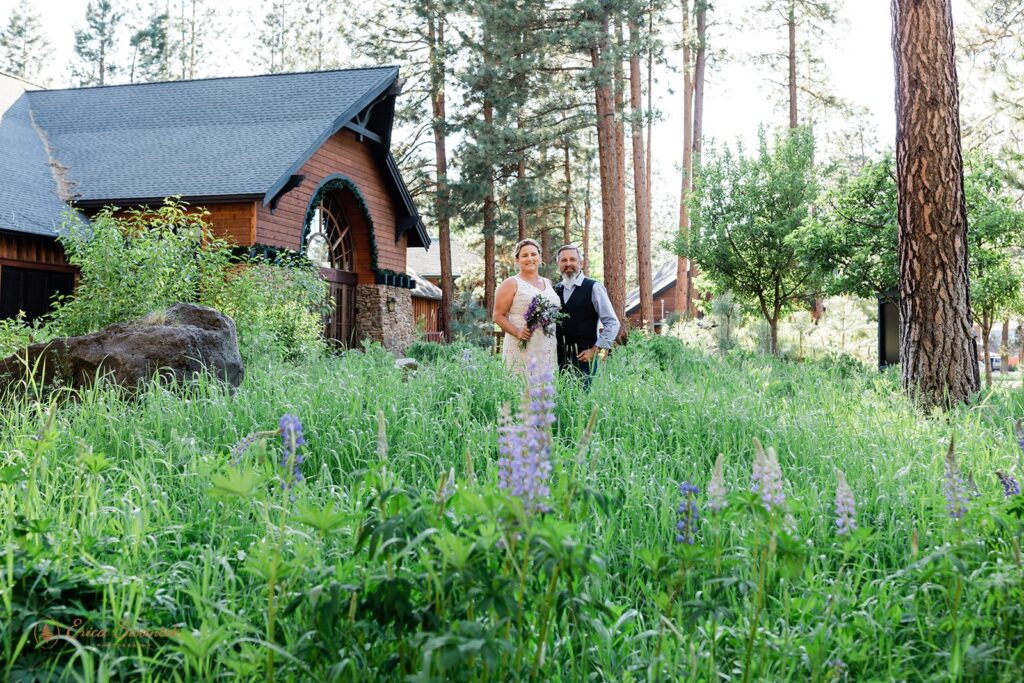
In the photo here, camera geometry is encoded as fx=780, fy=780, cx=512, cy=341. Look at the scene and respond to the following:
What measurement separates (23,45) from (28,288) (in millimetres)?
32978

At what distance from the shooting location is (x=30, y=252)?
559 inches

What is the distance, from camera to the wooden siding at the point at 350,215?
596 inches

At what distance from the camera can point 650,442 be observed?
4.68 metres

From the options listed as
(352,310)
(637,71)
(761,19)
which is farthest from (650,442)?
(761,19)

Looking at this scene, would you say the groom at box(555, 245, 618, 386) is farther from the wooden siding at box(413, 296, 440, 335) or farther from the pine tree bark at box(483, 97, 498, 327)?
the wooden siding at box(413, 296, 440, 335)

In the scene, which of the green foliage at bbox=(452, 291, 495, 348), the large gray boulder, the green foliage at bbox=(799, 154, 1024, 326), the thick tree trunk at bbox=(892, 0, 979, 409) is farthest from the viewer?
the green foliage at bbox=(452, 291, 495, 348)

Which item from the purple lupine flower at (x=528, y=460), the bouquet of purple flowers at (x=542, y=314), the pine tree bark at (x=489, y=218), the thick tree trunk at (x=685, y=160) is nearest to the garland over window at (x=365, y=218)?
the pine tree bark at (x=489, y=218)

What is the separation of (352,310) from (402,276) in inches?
70.7

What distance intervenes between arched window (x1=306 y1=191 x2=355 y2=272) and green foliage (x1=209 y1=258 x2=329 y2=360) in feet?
12.1

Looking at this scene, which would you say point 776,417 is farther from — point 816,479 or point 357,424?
point 357,424

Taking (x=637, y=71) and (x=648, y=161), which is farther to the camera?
(x=648, y=161)

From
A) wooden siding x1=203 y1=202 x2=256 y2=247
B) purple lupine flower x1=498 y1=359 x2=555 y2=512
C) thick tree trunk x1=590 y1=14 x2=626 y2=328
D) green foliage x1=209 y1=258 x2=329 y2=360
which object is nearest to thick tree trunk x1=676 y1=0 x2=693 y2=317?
A: thick tree trunk x1=590 y1=14 x2=626 y2=328

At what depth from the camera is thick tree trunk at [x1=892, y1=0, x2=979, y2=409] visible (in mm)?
6543

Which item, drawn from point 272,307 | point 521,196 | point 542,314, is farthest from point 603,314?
point 521,196
